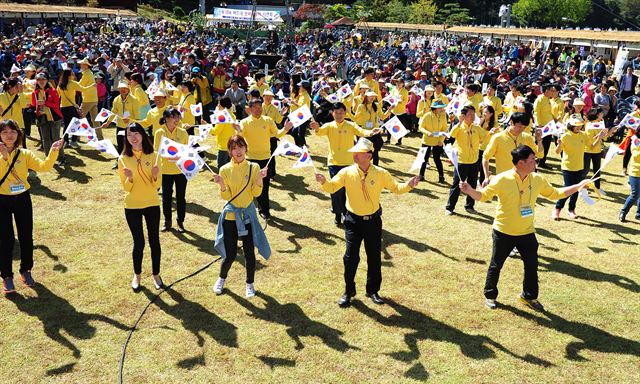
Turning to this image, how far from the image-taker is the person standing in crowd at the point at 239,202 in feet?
21.1

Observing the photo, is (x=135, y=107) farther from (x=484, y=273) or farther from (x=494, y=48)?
(x=494, y=48)

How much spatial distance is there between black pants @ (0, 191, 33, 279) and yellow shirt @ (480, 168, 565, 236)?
5364 millimetres

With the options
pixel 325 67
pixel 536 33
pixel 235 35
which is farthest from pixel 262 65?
pixel 536 33

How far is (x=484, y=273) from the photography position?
779 centimetres

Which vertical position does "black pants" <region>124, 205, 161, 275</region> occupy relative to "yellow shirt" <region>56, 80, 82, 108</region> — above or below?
below

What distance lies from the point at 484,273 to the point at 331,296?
2.30 meters

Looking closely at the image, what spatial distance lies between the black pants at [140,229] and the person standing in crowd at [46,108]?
6.39m

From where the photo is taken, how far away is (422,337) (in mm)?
6090

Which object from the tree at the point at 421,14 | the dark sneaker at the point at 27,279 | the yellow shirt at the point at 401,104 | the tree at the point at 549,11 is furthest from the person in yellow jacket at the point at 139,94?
the tree at the point at 549,11

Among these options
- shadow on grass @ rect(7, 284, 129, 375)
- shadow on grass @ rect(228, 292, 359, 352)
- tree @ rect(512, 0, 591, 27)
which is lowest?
shadow on grass @ rect(7, 284, 129, 375)

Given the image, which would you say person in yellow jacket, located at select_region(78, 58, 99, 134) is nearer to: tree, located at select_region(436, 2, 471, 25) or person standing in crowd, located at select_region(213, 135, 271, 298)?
person standing in crowd, located at select_region(213, 135, 271, 298)

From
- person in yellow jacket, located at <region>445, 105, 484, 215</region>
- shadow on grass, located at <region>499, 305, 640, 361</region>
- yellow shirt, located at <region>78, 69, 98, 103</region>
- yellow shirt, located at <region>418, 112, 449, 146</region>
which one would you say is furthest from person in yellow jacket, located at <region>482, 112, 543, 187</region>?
yellow shirt, located at <region>78, 69, 98, 103</region>

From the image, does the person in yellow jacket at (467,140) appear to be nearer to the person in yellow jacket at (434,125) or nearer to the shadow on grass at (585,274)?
the person in yellow jacket at (434,125)

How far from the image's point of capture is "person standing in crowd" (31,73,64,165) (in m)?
11.6
